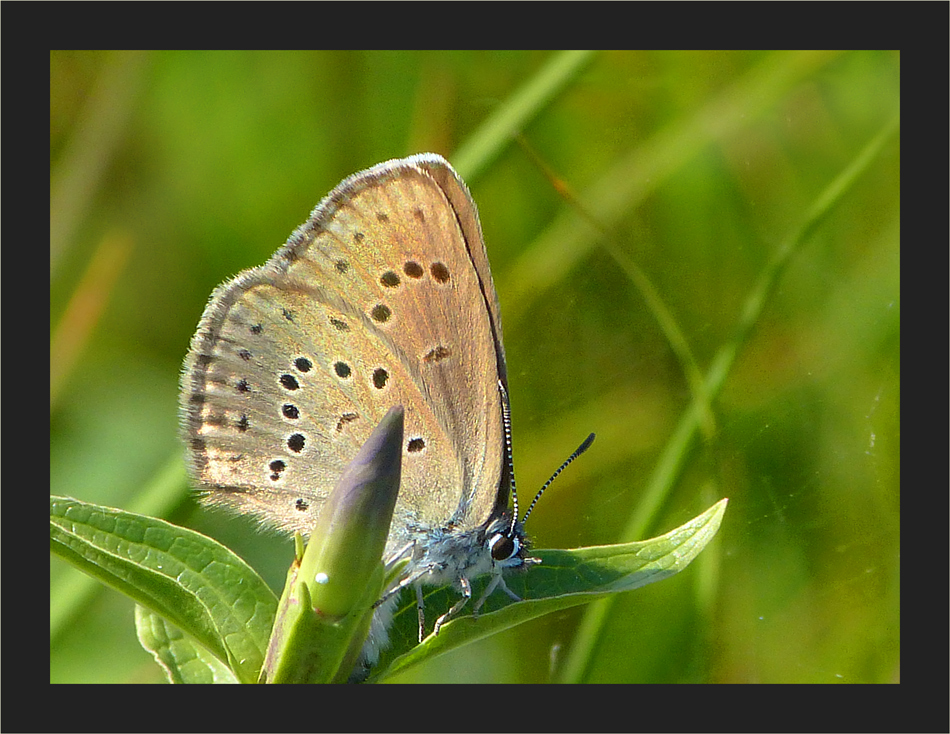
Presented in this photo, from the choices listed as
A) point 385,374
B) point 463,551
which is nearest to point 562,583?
point 463,551

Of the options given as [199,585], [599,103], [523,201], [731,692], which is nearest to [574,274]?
[523,201]

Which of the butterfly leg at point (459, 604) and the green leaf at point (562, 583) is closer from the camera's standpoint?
the green leaf at point (562, 583)

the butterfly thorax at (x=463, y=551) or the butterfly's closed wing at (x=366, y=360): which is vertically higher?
the butterfly's closed wing at (x=366, y=360)

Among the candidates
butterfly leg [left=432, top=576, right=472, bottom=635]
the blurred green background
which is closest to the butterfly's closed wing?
butterfly leg [left=432, top=576, right=472, bottom=635]

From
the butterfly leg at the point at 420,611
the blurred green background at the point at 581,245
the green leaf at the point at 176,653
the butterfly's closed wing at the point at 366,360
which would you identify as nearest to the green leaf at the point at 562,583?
the butterfly leg at the point at 420,611

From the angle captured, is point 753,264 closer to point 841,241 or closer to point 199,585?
point 841,241

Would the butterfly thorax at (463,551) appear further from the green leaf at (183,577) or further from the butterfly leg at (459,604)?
the green leaf at (183,577)

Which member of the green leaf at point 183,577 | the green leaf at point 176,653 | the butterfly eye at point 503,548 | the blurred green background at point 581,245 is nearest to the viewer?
the green leaf at point 183,577
